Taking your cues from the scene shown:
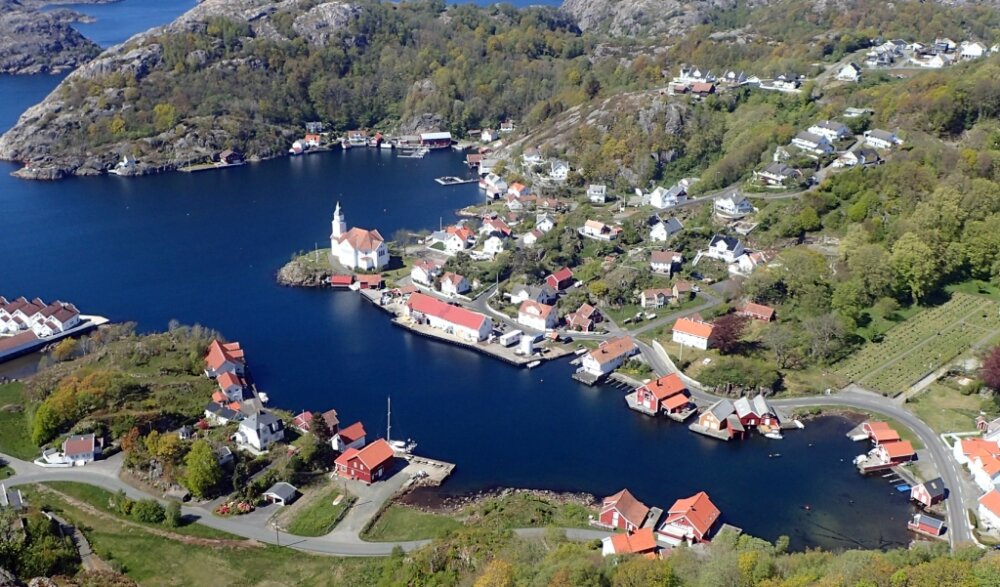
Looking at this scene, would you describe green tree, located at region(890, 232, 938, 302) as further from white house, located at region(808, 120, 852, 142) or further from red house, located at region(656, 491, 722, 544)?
red house, located at region(656, 491, 722, 544)

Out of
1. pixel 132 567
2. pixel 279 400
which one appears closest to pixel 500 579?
pixel 132 567

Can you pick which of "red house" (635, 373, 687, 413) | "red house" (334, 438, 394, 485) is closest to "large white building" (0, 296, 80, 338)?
"red house" (334, 438, 394, 485)

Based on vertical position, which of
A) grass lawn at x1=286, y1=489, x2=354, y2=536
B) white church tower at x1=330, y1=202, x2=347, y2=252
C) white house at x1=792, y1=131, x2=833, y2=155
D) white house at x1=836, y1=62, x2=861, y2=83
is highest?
white house at x1=836, y1=62, x2=861, y2=83

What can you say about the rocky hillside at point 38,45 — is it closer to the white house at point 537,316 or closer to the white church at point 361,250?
the white church at point 361,250

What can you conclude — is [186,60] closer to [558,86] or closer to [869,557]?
[558,86]

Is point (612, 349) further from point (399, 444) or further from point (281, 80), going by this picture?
point (281, 80)
